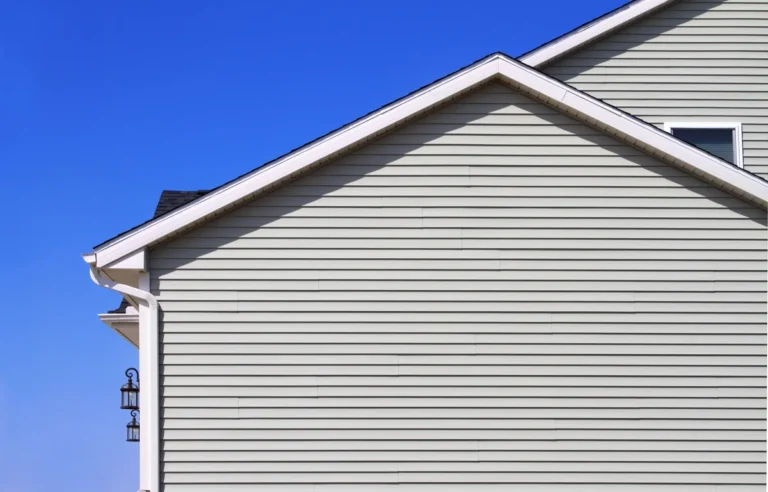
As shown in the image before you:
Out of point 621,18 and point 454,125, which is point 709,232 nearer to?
point 454,125

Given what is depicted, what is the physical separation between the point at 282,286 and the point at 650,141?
4138 millimetres

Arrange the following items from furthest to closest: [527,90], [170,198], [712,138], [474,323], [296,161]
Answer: [170,198]
[712,138]
[527,90]
[474,323]
[296,161]

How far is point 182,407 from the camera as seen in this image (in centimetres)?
888

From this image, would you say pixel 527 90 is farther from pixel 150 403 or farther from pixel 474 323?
pixel 150 403

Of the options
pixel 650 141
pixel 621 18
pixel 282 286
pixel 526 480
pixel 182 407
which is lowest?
pixel 526 480

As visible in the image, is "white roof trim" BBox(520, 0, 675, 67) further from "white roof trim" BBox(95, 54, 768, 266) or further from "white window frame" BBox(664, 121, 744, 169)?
"white roof trim" BBox(95, 54, 768, 266)

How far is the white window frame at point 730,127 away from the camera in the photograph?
11.5m

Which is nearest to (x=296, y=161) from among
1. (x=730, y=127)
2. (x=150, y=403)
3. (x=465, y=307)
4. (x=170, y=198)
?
(x=465, y=307)

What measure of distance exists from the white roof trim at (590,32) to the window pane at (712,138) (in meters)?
1.60

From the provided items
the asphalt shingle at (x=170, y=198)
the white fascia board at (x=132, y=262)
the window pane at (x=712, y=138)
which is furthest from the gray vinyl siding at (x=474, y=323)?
the asphalt shingle at (x=170, y=198)

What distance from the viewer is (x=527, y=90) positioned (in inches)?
367

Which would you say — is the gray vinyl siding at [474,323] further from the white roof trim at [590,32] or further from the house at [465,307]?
the white roof trim at [590,32]

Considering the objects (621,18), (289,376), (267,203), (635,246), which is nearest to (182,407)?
(289,376)

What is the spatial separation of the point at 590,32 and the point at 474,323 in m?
4.69
